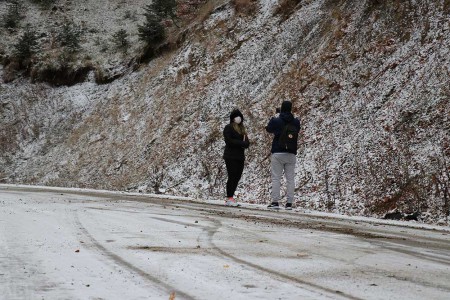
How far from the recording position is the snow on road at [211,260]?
124 inches

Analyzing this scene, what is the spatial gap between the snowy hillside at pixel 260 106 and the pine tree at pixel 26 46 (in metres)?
1.13

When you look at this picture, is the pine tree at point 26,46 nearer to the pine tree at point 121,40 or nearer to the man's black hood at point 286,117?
the pine tree at point 121,40

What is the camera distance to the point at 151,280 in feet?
11.0

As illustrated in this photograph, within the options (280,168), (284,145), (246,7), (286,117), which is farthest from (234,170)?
(246,7)

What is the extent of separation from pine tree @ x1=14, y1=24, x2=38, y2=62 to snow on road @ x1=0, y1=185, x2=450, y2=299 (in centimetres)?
2834

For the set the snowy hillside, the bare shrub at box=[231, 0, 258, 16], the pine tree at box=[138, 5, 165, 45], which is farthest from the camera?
the pine tree at box=[138, 5, 165, 45]

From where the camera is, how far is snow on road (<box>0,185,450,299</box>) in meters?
3.16

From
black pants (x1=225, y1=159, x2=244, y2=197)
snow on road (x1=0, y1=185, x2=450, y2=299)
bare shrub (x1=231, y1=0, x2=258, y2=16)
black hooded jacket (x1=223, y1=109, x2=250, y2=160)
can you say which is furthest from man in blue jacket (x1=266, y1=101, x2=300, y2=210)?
bare shrub (x1=231, y1=0, x2=258, y2=16)

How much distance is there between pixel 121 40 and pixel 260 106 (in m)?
Answer: 16.6

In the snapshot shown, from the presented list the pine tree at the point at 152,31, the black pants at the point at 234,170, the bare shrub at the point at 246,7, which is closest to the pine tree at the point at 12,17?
the pine tree at the point at 152,31

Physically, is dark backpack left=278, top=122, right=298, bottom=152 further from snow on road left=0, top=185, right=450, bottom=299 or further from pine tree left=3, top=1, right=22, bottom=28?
pine tree left=3, top=1, right=22, bottom=28

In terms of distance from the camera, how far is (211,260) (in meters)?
4.08

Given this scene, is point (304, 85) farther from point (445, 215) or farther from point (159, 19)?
point (159, 19)

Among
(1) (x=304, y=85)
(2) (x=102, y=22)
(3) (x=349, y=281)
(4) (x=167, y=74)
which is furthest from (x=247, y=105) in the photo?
(2) (x=102, y=22)
